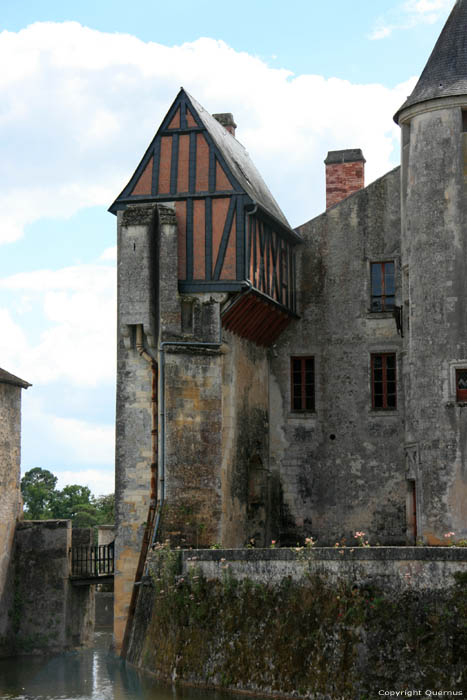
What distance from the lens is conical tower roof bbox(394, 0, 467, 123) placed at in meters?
21.5

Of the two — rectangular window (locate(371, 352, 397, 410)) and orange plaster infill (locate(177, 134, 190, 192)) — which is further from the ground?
orange plaster infill (locate(177, 134, 190, 192))

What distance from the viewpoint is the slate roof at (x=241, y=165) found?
23141 mm

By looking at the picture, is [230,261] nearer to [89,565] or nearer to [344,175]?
[344,175]

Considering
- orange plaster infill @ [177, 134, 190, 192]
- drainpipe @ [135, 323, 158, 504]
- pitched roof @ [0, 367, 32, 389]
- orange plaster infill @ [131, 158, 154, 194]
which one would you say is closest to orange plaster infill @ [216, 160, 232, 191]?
orange plaster infill @ [177, 134, 190, 192]

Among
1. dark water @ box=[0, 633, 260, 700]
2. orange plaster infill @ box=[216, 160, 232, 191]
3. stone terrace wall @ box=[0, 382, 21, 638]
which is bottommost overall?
dark water @ box=[0, 633, 260, 700]

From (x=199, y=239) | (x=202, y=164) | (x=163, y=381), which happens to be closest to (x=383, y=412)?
(x=163, y=381)

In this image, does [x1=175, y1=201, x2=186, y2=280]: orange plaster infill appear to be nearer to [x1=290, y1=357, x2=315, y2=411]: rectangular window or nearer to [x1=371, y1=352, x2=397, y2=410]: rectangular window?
[x1=290, y1=357, x2=315, y2=411]: rectangular window

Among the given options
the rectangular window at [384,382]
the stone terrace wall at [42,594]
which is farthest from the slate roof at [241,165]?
the stone terrace wall at [42,594]

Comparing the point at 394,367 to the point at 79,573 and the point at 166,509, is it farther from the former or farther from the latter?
the point at 79,573

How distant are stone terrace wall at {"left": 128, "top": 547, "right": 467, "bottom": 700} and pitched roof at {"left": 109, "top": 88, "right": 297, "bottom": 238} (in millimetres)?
7934

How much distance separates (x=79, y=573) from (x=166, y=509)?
3673 mm

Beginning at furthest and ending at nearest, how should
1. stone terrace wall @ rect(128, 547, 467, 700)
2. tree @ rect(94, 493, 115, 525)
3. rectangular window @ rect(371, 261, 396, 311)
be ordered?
tree @ rect(94, 493, 115, 525), rectangular window @ rect(371, 261, 396, 311), stone terrace wall @ rect(128, 547, 467, 700)

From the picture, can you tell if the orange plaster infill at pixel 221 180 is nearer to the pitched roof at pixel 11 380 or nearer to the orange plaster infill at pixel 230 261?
the orange plaster infill at pixel 230 261

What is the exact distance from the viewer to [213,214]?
74.1 ft
